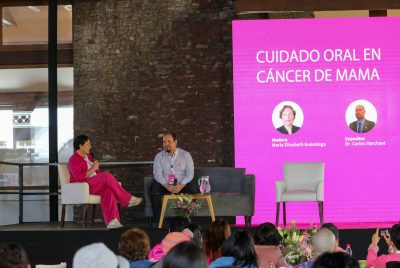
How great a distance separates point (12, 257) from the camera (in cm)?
292

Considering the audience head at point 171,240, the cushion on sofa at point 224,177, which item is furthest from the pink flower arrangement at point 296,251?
the cushion on sofa at point 224,177

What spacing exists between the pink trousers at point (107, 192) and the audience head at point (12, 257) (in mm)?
5377

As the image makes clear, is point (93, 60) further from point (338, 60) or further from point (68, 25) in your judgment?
point (338, 60)

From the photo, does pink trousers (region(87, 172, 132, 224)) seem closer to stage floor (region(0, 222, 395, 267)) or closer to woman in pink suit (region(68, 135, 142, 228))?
woman in pink suit (region(68, 135, 142, 228))

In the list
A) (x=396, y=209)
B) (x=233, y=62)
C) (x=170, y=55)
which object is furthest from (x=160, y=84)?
(x=396, y=209)

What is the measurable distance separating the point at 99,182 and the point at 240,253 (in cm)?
498

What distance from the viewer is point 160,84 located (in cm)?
1009

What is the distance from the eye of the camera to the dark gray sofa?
28.9 feet

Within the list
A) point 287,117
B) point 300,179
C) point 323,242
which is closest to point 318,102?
point 287,117

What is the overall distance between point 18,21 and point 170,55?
2271 mm

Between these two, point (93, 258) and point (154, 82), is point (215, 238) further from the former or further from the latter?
point (154, 82)

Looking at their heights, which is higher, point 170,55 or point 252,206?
point 170,55

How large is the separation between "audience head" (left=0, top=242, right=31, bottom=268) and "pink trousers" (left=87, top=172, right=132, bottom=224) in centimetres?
538

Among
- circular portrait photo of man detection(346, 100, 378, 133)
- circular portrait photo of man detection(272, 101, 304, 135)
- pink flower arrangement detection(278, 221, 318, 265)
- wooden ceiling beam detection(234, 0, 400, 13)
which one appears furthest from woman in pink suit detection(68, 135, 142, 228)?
pink flower arrangement detection(278, 221, 318, 265)
